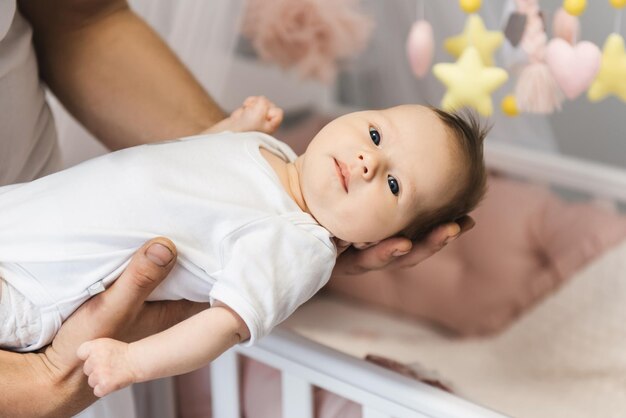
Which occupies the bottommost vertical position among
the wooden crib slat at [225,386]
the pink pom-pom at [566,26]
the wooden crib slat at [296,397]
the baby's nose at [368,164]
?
the wooden crib slat at [225,386]

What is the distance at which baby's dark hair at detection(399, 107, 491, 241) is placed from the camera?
1.11m

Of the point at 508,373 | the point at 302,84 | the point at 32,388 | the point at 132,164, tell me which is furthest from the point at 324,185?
the point at 302,84

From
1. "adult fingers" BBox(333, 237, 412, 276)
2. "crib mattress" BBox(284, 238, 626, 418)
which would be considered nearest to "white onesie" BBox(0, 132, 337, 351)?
"adult fingers" BBox(333, 237, 412, 276)

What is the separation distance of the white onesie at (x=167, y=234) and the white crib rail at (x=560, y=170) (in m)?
1.04

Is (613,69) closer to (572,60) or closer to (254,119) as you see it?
(572,60)

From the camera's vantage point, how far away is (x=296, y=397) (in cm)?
127

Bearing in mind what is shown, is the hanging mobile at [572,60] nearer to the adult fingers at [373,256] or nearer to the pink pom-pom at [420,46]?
the pink pom-pom at [420,46]

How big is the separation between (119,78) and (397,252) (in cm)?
50

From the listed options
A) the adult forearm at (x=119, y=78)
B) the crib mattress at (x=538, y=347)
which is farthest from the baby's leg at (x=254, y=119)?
the crib mattress at (x=538, y=347)

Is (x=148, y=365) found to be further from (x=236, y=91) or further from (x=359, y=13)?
(x=236, y=91)

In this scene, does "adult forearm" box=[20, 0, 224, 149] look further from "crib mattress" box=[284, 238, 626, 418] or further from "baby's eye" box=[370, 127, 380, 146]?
"crib mattress" box=[284, 238, 626, 418]

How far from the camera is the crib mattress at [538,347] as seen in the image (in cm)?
169

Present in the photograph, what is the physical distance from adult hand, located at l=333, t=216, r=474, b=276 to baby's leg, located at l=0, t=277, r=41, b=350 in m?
0.38

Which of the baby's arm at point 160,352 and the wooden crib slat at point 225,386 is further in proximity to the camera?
the wooden crib slat at point 225,386
